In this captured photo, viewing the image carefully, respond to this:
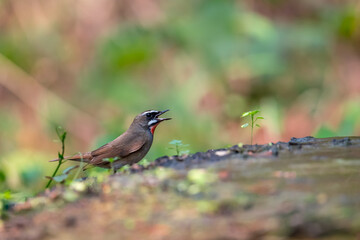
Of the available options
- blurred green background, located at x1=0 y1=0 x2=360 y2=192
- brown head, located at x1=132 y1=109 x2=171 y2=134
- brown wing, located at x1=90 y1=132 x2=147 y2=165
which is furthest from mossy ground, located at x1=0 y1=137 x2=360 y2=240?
blurred green background, located at x1=0 y1=0 x2=360 y2=192

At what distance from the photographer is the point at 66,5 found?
1417 cm

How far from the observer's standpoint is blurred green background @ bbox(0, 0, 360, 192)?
12.8 meters

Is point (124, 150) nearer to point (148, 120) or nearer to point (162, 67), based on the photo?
point (148, 120)

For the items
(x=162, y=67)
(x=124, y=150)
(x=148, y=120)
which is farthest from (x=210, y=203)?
(x=162, y=67)

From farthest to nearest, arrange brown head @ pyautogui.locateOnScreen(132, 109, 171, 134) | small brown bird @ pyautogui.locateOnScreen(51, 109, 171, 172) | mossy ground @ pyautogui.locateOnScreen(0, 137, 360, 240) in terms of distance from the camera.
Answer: brown head @ pyautogui.locateOnScreen(132, 109, 171, 134)
small brown bird @ pyautogui.locateOnScreen(51, 109, 171, 172)
mossy ground @ pyautogui.locateOnScreen(0, 137, 360, 240)

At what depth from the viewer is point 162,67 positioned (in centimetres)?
1364

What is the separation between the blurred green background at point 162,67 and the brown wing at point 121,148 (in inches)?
208

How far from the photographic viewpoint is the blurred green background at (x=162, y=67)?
504 inches

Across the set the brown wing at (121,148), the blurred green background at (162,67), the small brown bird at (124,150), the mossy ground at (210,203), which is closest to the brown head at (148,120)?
the small brown bird at (124,150)

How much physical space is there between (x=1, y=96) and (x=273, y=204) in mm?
10930

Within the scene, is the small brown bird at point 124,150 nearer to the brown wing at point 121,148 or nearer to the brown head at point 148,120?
the brown wing at point 121,148

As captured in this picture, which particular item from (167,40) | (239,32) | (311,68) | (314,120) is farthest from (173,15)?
(314,120)

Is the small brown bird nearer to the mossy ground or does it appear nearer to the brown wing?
the brown wing

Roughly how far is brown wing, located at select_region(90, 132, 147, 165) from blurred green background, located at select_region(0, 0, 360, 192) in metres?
5.29
